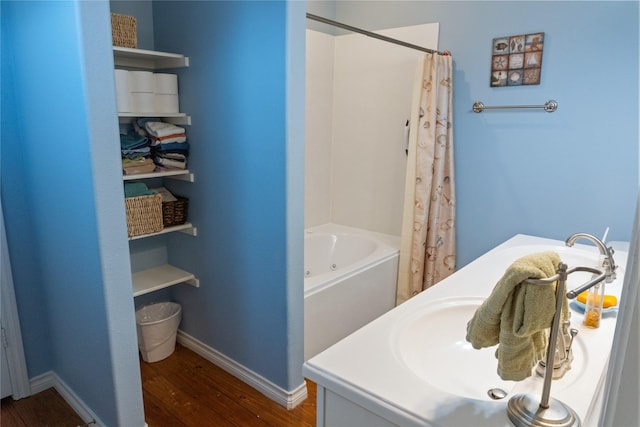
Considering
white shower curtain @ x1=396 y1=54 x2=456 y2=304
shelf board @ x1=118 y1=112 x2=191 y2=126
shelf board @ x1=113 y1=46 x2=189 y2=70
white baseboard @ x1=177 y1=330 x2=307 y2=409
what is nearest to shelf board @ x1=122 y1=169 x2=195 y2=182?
shelf board @ x1=118 y1=112 x2=191 y2=126

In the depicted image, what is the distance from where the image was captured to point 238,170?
218cm

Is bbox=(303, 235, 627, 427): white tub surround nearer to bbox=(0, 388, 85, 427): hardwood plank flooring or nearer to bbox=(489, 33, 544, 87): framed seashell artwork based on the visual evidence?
bbox=(489, 33, 544, 87): framed seashell artwork

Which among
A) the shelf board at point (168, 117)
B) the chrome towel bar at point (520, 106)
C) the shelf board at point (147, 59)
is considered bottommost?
the shelf board at point (168, 117)

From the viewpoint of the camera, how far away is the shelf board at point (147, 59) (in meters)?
2.20

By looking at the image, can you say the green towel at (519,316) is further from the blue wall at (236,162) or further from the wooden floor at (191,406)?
the wooden floor at (191,406)

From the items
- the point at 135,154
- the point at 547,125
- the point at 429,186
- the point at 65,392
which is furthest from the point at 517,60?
the point at 65,392

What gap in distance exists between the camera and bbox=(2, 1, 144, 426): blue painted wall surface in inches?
60.8

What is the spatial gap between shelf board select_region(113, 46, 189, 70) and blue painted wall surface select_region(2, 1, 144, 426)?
1.53 feet

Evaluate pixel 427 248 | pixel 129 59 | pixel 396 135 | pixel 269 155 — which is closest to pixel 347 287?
pixel 427 248

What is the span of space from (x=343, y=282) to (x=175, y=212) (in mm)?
1011

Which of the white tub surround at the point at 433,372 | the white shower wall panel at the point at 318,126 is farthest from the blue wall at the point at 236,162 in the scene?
the white tub surround at the point at 433,372

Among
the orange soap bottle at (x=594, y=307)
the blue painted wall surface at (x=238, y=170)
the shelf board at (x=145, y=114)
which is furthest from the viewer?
the shelf board at (x=145, y=114)

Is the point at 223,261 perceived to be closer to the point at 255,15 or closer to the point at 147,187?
the point at 147,187

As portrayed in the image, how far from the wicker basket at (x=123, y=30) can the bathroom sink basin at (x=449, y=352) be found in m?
1.88
